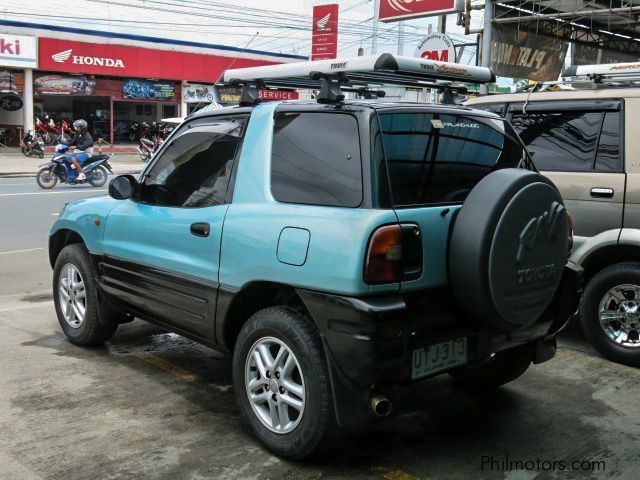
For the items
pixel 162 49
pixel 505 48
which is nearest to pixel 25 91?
pixel 162 49

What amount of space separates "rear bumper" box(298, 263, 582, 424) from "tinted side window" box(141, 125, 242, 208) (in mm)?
1085

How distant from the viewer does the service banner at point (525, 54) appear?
12.8m

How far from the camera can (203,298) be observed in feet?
12.8

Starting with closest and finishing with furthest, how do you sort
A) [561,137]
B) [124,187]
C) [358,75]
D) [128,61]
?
1. [358,75]
2. [124,187]
3. [561,137]
4. [128,61]

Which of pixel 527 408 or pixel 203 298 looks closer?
pixel 203 298

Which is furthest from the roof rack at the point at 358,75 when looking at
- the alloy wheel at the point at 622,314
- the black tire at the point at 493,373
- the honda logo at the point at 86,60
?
the honda logo at the point at 86,60

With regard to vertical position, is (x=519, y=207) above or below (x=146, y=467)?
above

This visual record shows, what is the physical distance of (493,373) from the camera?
4.39 metres

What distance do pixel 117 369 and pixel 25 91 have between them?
29573mm

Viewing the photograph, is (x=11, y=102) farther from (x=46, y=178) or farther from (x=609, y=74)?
(x=609, y=74)

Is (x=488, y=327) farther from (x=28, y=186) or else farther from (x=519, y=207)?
(x=28, y=186)

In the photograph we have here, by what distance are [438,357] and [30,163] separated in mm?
25478

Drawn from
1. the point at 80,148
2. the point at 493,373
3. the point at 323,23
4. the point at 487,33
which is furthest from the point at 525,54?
the point at 80,148

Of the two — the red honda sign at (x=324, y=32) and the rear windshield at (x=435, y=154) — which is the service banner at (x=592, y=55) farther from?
the rear windshield at (x=435, y=154)
